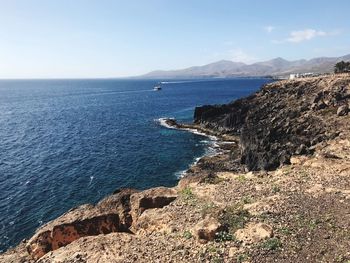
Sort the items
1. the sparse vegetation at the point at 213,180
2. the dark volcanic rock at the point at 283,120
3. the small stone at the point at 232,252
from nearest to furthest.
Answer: the small stone at the point at 232,252 → the sparse vegetation at the point at 213,180 → the dark volcanic rock at the point at 283,120

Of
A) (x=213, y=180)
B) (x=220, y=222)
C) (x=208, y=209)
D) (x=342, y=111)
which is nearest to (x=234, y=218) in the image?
(x=220, y=222)

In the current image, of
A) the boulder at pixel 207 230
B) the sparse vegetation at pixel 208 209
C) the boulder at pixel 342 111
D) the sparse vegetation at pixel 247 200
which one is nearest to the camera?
the boulder at pixel 207 230

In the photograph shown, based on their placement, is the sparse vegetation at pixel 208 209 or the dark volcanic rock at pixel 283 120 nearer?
the sparse vegetation at pixel 208 209

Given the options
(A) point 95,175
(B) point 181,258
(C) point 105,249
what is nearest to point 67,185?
(A) point 95,175

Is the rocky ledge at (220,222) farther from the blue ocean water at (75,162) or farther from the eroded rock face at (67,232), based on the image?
the blue ocean water at (75,162)

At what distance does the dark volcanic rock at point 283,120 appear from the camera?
170 ft

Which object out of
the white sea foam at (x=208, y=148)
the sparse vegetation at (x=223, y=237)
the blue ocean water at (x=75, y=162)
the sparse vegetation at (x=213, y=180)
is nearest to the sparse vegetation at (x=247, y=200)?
the sparse vegetation at (x=223, y=237)

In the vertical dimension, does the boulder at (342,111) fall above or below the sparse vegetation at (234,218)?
above

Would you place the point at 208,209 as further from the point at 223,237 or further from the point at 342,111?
the point at 342,111

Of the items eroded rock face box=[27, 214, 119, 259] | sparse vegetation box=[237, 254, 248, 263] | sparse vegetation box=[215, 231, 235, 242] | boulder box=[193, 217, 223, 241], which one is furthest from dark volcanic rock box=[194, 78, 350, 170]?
sparse vegetation box=[237, 254, 248, 263]

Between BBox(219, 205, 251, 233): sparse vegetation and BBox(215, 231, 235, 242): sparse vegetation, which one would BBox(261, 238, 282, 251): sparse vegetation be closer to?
BBox(215, 231, 235, 242): sparse vegetation

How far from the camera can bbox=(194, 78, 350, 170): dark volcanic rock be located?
51875 millimetres

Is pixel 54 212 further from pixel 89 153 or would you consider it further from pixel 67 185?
pixel 89 153

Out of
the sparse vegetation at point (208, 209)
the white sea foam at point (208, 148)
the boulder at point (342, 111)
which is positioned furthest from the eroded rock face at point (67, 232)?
the boulder at point (342, 111)
